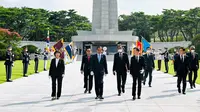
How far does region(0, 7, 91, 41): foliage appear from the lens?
5875 cm

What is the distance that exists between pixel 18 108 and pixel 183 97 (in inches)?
219

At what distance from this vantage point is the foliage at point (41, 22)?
193 ft

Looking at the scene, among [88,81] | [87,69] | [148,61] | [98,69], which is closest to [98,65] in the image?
[98,69]

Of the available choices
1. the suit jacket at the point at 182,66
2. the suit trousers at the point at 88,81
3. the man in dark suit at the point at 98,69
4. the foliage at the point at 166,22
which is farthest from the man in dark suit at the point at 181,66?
the foliage at the point at 166,22

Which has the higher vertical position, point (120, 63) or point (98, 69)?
point (120, 63)

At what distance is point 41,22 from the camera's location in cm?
6303

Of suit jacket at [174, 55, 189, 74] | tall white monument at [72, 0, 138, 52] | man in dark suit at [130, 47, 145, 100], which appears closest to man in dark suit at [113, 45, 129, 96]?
man in dark suit at [130, 47, 145, 100]

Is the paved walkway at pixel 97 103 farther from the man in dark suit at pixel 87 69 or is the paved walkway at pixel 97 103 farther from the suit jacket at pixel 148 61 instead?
the suit jacket at pixel 148 61

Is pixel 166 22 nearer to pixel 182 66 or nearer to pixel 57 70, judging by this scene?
pixel 182 66

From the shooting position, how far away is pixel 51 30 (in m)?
63.4

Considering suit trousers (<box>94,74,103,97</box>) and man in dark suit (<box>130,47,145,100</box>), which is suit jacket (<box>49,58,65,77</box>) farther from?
man in dark suit (<box>130,47,145,100</box>)

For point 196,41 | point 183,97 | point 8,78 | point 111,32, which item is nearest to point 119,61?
point 183,97

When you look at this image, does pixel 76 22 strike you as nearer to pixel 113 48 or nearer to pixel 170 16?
pixel 113 48

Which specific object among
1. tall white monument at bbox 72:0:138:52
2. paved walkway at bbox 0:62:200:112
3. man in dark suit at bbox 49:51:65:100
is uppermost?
tall white monument at bbox 72:0:138:52
